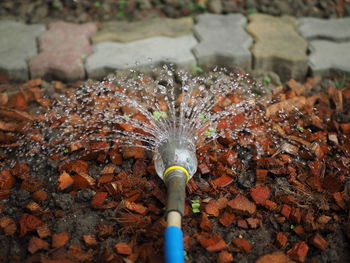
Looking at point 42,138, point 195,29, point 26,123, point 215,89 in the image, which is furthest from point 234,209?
point 195,29

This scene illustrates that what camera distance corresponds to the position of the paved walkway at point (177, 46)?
8.34ft

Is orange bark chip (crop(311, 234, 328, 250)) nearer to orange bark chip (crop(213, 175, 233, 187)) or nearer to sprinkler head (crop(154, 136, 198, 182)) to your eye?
orange bark chip (crop(213, 175, 233, 187))

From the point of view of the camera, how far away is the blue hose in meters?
1.36

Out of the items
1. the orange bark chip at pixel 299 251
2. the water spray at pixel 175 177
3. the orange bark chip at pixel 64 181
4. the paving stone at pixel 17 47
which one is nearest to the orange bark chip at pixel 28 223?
the orange bark chip at pixel 64 181

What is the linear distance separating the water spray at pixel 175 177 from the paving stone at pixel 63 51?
104 centimetres

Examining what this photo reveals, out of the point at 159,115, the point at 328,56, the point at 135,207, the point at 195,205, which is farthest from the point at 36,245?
the point at 328,56

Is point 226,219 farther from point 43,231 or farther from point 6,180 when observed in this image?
point 6,180

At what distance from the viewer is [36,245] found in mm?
1567

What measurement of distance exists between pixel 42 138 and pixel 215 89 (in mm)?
989

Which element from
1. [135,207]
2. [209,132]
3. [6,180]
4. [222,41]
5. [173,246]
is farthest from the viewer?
[222,41]

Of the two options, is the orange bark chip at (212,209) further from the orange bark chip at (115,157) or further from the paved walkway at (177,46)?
the paved walkway at (177,46)

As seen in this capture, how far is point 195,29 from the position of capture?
9.58ft

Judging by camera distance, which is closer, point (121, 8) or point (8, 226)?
point (8, 226)

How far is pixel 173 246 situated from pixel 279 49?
69.0 inches
